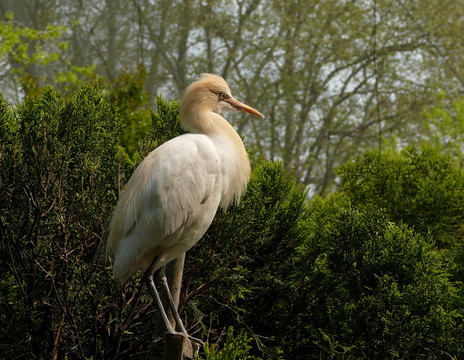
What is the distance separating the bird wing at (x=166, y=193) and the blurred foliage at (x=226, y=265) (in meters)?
0.69

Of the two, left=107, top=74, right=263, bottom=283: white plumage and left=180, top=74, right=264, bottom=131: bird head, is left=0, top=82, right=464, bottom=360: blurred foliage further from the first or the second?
left=180, top=74, right=264, bottom=131: bird head

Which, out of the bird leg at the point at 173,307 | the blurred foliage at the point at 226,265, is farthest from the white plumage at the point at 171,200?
the blurred foliage at the point at 226,265

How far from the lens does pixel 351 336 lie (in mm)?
4270

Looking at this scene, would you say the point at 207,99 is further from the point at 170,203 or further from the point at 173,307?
the point at 173,307

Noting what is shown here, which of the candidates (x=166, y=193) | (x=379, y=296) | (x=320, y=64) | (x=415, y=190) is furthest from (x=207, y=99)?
(x=320, y=64)

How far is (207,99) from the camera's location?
363 cm

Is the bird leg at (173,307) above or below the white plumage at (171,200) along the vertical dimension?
below

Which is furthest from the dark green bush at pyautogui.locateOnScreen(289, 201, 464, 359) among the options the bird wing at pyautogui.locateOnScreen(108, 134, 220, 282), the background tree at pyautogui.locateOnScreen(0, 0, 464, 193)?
the background tree at pyautogui.locateOnScreen(0, 0, 464, 193)

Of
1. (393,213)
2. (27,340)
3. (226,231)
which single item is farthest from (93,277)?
(393,213)

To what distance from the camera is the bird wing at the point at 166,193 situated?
3.22 metres

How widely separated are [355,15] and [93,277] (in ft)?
43.3

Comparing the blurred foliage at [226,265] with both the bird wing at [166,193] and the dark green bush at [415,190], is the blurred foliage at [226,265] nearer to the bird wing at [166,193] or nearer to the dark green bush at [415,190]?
the dark green bush at [415,190]

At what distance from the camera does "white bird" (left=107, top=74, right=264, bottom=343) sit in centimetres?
323

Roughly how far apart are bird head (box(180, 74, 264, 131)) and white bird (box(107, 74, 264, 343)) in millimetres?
194
